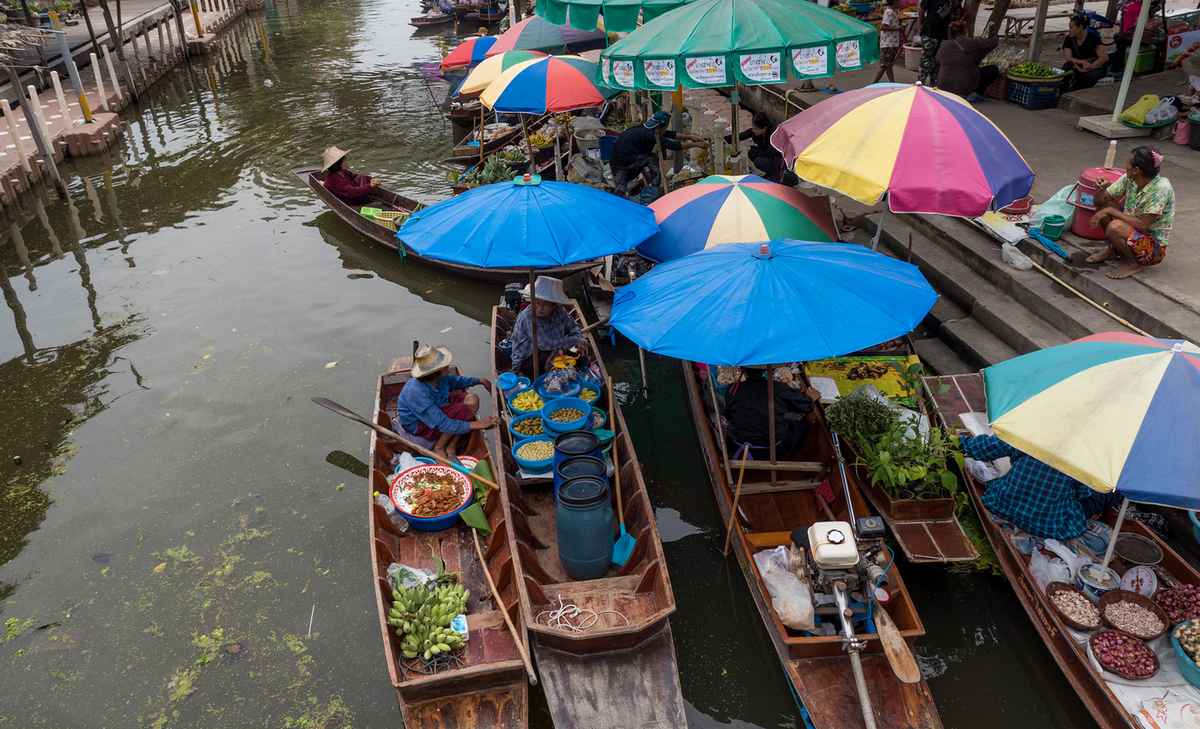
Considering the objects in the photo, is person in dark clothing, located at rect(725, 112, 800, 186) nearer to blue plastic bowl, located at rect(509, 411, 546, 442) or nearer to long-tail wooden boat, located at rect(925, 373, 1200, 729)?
long-tail wooden boat, located at rect(925, 373, 1200, 729)

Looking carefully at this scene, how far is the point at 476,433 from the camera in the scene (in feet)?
22.0

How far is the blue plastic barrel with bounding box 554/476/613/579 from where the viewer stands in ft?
16.0

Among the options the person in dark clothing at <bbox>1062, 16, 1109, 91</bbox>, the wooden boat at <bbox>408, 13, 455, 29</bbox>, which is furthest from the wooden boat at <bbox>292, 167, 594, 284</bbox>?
the wooden boat at <bbox>408, 13, 455, 29</bbox>

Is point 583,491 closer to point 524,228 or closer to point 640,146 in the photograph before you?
point 524,228

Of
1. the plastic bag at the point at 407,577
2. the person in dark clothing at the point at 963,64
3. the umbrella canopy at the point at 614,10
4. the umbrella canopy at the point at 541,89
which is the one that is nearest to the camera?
the plastic bag at the point at 407,577

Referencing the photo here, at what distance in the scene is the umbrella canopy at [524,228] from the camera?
557 centimetres

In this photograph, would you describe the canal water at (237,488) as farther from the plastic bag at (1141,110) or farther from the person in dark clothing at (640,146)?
the plastic bag at (1141,110)

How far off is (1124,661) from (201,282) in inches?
477

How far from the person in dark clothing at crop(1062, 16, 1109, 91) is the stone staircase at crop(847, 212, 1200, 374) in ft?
17.3

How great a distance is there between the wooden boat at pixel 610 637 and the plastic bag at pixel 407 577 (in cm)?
74

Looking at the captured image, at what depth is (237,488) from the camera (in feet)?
23.7

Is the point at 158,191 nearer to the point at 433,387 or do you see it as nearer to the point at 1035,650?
the point at 433,387

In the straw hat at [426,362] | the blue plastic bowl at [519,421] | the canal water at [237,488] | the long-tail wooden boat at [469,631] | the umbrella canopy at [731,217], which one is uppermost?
the umbrella canopy at [731,217]

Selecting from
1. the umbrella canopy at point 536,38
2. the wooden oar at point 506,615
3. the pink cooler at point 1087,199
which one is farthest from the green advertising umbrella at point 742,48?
the umbrella canopy at point 536,38
